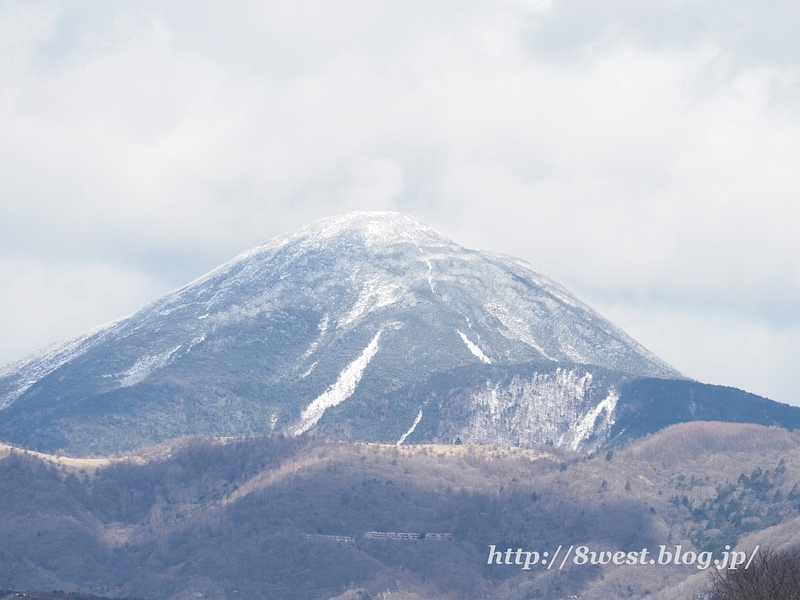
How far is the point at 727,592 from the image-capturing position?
11844 cm

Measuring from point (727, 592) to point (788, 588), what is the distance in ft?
19.8

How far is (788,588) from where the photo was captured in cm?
11444
